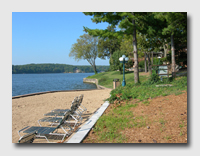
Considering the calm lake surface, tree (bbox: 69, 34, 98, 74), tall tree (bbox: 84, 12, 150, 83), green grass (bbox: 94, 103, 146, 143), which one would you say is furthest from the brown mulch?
tree (bbox: 69, 34, 98, 74)

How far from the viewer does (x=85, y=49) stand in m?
43.1

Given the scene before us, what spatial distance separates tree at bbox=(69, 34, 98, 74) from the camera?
1693 inches

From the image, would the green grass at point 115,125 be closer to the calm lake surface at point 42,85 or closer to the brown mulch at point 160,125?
the brown mulch at point 160,125

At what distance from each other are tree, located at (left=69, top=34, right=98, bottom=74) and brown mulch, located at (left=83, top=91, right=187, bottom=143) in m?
37.4

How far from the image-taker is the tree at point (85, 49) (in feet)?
141

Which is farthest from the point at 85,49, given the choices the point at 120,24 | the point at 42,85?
the point at 120,24

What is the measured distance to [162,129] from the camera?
419 centimetres

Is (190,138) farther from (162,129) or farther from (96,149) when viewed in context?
(96,149)

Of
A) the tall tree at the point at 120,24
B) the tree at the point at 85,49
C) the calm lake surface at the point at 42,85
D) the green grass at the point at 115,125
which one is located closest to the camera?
the green grass at the point at 115,125

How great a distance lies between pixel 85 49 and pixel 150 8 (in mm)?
38960

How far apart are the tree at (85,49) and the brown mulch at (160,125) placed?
37.4 meters

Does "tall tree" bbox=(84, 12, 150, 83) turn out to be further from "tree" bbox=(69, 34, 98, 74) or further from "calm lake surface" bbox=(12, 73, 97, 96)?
"tree" bbox=(69, 34, 98, 74)

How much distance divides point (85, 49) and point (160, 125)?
131 ft

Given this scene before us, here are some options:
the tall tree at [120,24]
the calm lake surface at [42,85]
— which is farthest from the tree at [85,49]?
the tall tree at [120,24]
